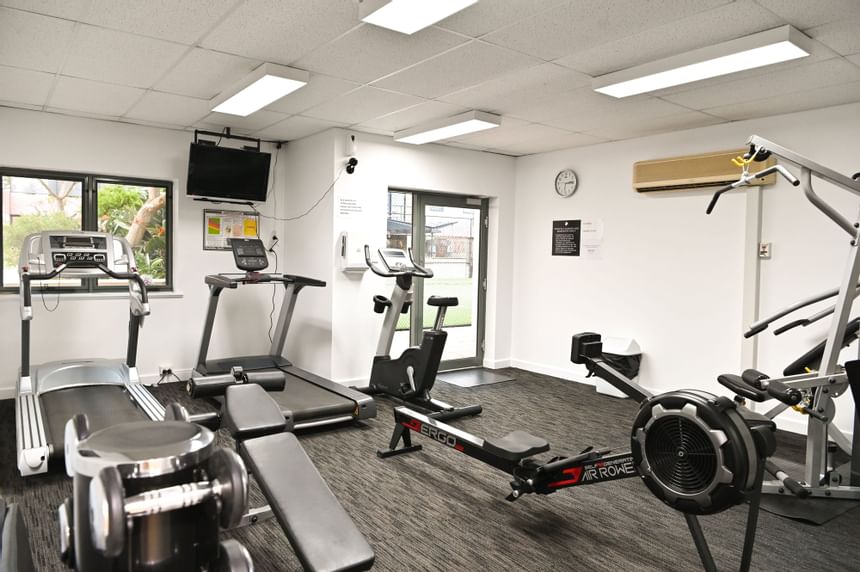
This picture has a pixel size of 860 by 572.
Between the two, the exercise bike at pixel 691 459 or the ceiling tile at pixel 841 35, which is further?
the ceiling tile at pixel 841 35

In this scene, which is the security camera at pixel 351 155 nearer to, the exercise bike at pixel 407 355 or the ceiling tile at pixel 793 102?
the exercise bike at pixel 407 355

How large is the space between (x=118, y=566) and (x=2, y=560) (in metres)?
0.62

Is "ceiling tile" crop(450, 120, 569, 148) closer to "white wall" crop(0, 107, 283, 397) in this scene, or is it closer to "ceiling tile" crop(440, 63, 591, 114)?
"ceiling tile" crop(440, 63, 591, 114)

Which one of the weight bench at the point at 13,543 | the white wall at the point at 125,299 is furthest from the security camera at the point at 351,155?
the weight bench at the point at 13,543

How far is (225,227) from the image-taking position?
5.94 m

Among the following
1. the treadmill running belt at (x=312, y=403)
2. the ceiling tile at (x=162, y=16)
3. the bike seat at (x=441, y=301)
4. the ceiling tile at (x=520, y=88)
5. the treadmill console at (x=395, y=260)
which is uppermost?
the ceiling tile at (x=520, y=88)

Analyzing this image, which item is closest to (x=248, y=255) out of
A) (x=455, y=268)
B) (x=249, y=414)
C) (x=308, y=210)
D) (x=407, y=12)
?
(x=308, y=210)

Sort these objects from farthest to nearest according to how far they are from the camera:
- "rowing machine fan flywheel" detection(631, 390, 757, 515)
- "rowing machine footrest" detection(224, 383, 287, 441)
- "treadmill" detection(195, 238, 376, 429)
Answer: "treadmill" detection(195, 238, 376, 429), "rowing machine fan flywheel" detection(631, 390, 757, 515), "rowing machine footrest" detection(224, 383, 287, 441)

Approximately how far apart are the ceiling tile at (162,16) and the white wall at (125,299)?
8.16 ft

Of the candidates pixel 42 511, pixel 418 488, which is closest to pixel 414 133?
pixel 418 488

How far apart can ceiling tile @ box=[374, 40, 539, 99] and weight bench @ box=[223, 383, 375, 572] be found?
2.31 metres

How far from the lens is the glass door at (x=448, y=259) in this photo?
6.26m

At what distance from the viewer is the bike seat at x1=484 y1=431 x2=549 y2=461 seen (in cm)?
296

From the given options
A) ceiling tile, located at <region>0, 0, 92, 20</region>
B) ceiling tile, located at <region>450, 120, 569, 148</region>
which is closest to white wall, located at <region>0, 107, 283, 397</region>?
ceiling tile, located at <region>450, 120, 569, 148</region>
